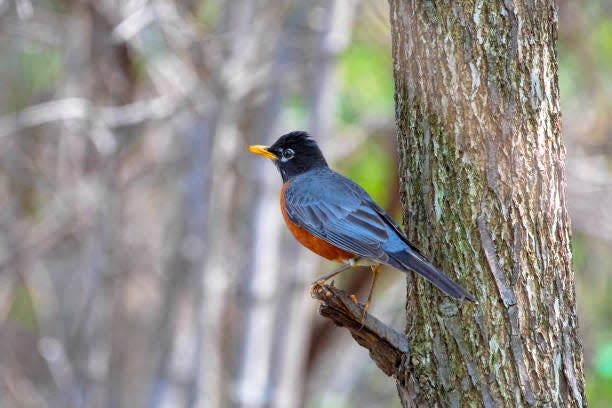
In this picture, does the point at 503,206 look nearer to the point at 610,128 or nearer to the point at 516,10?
the point at 516,10

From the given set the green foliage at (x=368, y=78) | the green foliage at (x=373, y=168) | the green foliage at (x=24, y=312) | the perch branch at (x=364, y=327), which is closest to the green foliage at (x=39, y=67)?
the green foliage at (x=368, y=78)

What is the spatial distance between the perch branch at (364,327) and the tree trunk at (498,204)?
0.43 feet

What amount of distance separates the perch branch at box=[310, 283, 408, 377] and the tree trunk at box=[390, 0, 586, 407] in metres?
0.13

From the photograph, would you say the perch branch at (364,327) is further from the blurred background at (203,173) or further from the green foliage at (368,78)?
the green foliage at (368,78)

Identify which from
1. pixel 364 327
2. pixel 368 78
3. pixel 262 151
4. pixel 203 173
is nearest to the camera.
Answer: pixel 364 327

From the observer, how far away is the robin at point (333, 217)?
3954 mm

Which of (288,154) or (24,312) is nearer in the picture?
(288,154)

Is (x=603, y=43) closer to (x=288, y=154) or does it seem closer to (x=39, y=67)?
(x=288, y=154)

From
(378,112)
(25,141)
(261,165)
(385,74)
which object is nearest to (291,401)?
(261,165)

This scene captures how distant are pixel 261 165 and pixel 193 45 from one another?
1306 mm

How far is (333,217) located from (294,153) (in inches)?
43.8

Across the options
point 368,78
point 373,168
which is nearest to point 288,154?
point 368,78

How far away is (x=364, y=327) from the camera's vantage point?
338 centimetres

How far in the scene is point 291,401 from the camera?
7.87 metres
